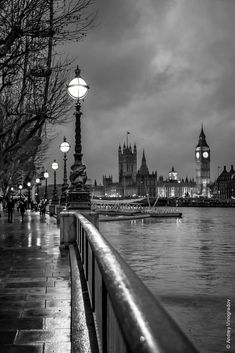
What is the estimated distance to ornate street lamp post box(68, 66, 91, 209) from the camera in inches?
694

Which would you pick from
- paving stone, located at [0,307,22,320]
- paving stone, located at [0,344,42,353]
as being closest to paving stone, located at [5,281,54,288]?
paving stone, located at [0,307,22,320]

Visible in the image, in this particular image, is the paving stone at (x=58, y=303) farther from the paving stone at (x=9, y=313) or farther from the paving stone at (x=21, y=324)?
the paving stone at (x=21, y=324)

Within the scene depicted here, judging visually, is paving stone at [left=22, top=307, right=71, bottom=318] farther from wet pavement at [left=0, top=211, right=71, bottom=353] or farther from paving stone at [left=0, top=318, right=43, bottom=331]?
paving stone at [left=0, top=318, right=43, bottom=331]

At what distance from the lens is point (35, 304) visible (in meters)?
7.63

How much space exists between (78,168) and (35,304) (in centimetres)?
1156

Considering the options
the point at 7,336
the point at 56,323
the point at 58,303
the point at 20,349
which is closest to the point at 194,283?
the point at 58,303

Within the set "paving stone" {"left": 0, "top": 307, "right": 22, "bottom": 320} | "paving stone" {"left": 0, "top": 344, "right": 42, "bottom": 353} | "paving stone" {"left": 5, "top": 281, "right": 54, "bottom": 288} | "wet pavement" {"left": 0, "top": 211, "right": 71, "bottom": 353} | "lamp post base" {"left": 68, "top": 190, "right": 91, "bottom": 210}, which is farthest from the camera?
"lamp post base" {"left": 68, "top": 190, "right": 91, "bottom": 210}

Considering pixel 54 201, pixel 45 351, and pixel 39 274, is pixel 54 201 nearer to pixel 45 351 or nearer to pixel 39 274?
pixel 39 274

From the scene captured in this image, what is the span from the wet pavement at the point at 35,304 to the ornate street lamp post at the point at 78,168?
4975 millimetres

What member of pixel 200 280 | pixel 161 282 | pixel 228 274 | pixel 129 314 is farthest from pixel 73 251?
pixel 129 314

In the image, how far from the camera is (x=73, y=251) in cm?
1368

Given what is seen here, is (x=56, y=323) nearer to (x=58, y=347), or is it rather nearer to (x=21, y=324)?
(x=21, y=324)

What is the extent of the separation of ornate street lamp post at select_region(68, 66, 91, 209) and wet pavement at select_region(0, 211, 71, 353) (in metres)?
4.98

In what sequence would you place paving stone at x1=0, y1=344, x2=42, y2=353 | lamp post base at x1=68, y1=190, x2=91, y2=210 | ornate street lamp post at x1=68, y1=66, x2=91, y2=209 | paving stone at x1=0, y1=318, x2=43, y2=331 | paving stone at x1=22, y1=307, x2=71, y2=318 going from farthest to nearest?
1. lamp post base at x1=68, y1=190, x2=91, y2=210
2. ornate street lamp post at x1=68, y1=66, x2=91, y2=209
3. paving stone at x1=22, y1=307, x2=71, y2=318
4. paving stone at x1=0, y1=318, x2=43, y2=331
5. paving stone at x1=0, y1=344, x2=42, y2=353
